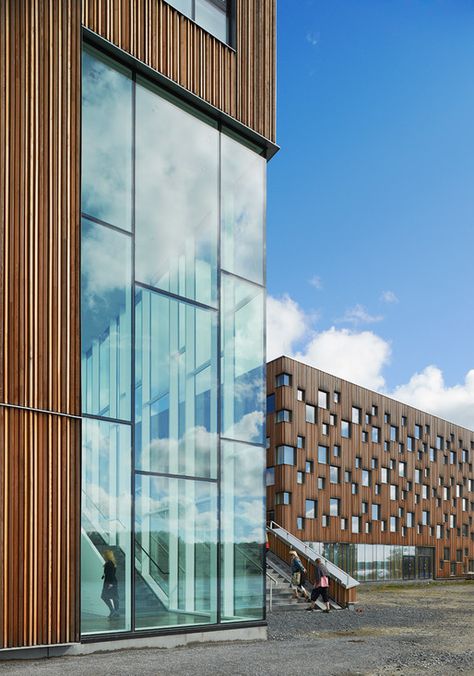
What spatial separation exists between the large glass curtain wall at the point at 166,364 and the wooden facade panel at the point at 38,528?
41 centimetres

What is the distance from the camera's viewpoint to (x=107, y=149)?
13.3 m

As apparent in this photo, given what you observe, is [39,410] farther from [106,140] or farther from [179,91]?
[179,91]

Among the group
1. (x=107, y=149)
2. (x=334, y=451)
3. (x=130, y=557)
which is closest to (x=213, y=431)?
(x=130, y=557)

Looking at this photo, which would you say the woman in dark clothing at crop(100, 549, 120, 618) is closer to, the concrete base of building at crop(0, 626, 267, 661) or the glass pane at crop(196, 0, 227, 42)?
the concrete base of building at crop(0, 626, 267, 661)

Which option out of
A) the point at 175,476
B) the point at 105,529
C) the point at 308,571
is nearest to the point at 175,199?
the point at 175,476

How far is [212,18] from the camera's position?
15.8 m

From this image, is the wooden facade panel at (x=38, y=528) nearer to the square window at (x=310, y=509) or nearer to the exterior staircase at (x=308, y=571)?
the exterior staircase at (x=308, y=571)

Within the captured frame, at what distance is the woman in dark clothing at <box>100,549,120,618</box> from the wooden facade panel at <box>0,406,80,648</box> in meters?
0.75

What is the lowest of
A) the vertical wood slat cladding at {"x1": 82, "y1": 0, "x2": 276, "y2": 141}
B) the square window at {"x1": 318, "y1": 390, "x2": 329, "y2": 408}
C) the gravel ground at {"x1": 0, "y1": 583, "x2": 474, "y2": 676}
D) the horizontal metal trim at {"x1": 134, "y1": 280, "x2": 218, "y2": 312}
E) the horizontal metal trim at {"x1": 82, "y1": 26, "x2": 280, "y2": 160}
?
the gravel ground at {"x1": 0, "y1": 583, "x2": 474, "y2": 676}

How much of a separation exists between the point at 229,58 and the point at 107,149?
407 centimetres

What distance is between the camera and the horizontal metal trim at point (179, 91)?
1333 centimetres

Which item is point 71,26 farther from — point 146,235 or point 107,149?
point 146,235

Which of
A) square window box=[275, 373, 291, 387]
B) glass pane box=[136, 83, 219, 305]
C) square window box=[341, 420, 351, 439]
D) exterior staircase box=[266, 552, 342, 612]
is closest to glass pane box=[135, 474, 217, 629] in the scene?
glass pane box=[136, 83, 219, 305]

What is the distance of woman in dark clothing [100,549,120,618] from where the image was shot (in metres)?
12.2
